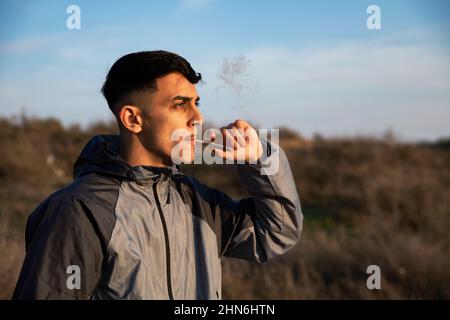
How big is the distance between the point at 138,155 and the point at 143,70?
339 millimetres

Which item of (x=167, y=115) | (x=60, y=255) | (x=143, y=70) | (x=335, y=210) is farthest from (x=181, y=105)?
(x=335, y=210)

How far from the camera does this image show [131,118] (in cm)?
256

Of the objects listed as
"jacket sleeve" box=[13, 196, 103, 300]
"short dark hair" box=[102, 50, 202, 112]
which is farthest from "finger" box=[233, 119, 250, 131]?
"jacket sleeve" box=[13, 196, 103, 300]

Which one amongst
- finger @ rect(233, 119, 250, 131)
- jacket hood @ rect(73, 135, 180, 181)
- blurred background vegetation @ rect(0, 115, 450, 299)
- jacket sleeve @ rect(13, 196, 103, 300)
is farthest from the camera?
blurred background vegetation @ rect(0, 115, 450, 299)

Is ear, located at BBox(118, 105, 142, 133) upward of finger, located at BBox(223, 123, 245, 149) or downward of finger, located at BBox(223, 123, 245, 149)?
upward

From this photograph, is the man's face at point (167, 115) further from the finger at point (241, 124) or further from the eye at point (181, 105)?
the finger at point (241, 124)

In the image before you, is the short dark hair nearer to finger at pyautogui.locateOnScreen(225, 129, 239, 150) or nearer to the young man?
the young man

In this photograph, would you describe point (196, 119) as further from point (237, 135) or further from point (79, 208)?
point (79, 208)

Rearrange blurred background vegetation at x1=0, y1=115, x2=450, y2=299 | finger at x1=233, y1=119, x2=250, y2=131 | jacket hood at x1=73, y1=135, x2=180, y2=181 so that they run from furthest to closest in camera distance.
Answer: blurred background vegetation at x1=0, y1=115, x2=450, y2=299, finger at x1=233, y1=119, x2=250, y2=131, jacket hood at x1=73, y1=135, x2=180, y2=181

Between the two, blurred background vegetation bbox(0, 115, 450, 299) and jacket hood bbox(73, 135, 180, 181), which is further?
blurred background vegetation bbox(0, 115, 450, 299)

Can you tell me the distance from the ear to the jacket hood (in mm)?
115

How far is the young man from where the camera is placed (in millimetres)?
2123

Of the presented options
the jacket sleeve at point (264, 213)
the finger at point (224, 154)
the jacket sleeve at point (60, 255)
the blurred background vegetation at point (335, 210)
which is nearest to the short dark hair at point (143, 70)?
the finger at point (224, 154)
